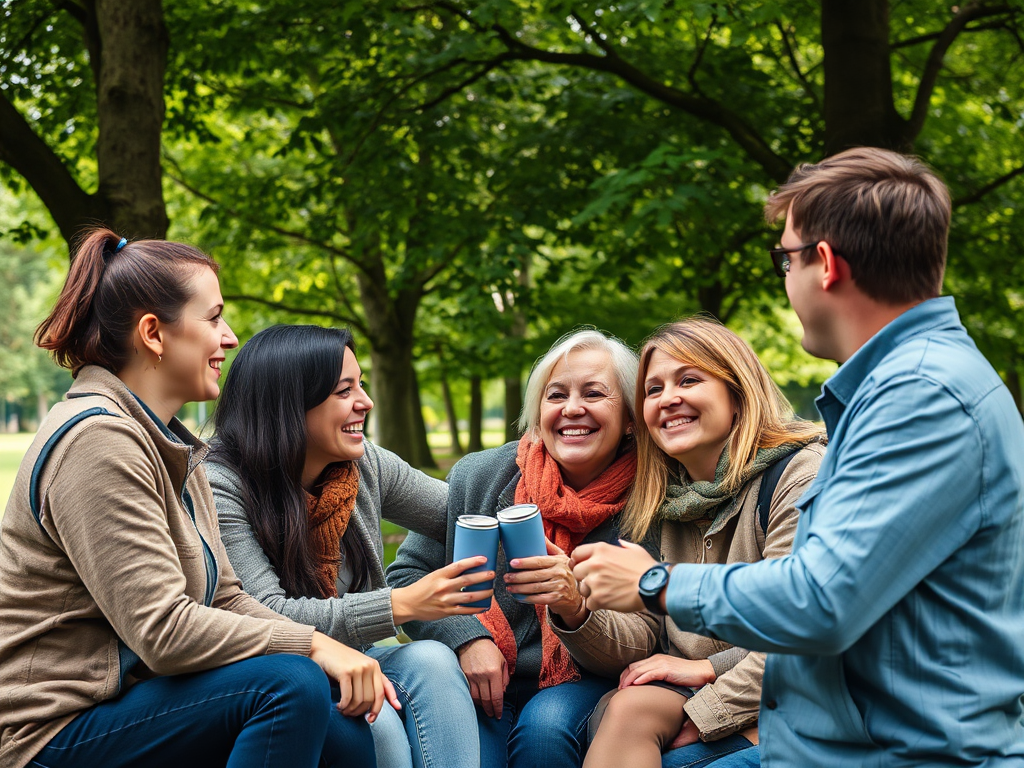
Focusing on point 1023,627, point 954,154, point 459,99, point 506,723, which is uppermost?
point 459,99

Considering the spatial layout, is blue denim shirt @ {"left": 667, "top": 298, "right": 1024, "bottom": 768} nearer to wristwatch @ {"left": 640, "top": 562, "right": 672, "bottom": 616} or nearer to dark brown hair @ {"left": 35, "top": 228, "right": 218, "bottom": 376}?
wristwatch @ {"left": 640, "top": 562, "right": 672, "bottom": 616}

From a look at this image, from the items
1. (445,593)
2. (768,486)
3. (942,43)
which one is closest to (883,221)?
(768,486)

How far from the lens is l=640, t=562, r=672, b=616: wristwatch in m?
1.90

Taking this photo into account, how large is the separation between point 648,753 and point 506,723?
2.22 ft

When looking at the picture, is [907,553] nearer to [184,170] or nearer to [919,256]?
[919,256]

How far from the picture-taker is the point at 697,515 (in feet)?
9.67

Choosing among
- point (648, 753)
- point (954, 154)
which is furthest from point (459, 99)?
point (648, 753)

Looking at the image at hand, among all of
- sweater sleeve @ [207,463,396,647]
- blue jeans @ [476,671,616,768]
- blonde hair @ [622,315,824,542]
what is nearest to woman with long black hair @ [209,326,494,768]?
sweater sleeve @ [207,463,396,647]

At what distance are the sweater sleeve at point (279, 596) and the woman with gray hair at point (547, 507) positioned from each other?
18.2 inches

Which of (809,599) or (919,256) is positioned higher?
(919,256)

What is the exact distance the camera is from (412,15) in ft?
27.3

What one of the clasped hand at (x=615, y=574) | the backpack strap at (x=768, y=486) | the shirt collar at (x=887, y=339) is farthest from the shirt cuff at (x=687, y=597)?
the backpack strap at (x=768, y=486)

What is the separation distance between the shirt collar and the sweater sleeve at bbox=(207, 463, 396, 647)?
1482mm

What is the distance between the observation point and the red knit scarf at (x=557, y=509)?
10.3ft
